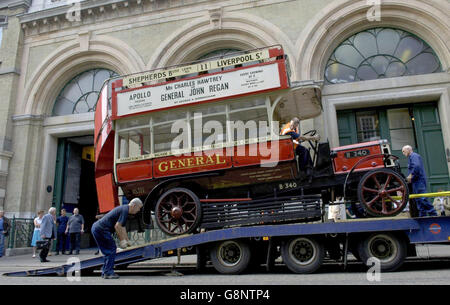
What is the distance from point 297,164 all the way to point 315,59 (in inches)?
306

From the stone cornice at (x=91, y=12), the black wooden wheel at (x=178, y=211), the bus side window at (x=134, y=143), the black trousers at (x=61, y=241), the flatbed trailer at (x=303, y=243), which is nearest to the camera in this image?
the flatbed trailer at (x=303, y=243)

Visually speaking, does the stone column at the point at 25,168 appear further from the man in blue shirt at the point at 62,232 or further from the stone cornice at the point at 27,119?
the man in blue shirt at the point at 62,232

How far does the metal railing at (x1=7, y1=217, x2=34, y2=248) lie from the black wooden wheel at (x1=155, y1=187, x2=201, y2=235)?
978 cm

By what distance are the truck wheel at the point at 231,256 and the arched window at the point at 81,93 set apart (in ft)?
38.9

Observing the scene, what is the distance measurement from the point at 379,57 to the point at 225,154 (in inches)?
372

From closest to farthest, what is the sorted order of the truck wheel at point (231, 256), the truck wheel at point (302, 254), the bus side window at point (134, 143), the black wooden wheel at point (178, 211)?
the truck wheel at point (302, 254) → the truck wheel at point (231, 256) → the black wooden wheel at point (178, 211) → the bus side window at point (134, 143)

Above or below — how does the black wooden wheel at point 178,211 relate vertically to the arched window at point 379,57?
below

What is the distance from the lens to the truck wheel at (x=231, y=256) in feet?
20.7

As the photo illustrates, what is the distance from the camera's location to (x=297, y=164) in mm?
6910

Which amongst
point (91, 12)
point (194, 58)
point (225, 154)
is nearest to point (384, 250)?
point (225, 154)

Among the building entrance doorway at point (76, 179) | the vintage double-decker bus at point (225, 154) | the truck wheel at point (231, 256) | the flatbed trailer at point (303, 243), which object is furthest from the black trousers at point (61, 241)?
the truck wheel at point (231, 256)
